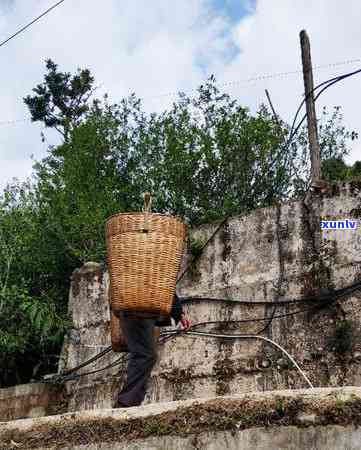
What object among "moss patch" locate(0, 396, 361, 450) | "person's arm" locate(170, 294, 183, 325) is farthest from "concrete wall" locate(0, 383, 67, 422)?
"moss patch" locate(0, 396, 361, 450)

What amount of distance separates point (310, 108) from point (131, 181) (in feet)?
→ 36.0

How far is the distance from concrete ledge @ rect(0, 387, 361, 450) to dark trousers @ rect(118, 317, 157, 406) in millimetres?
713

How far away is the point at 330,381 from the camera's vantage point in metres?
6.70

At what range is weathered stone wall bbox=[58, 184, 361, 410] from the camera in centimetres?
691

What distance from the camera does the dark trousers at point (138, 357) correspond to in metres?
4.95

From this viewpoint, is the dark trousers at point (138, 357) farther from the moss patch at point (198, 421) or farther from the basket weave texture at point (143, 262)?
the moss patch at point (198, 421)

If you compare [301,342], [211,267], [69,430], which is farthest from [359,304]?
[69,430]

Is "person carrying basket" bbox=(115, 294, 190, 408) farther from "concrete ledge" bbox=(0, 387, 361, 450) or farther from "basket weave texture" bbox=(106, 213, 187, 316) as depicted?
"concrete ledge" bbox=(0, 387, 361, 450)

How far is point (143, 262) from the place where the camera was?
5211 mm

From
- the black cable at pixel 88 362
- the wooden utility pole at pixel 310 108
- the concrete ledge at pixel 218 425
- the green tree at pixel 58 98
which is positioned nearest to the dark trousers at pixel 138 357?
the concrete ledge at pixel 218 425

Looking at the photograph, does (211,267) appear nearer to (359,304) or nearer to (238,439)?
(359,304)

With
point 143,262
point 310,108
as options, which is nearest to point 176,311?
point 143,262

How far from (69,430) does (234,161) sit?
15.1 meters

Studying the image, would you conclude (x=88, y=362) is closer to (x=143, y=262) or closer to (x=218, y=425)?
(x=143, y=262)
